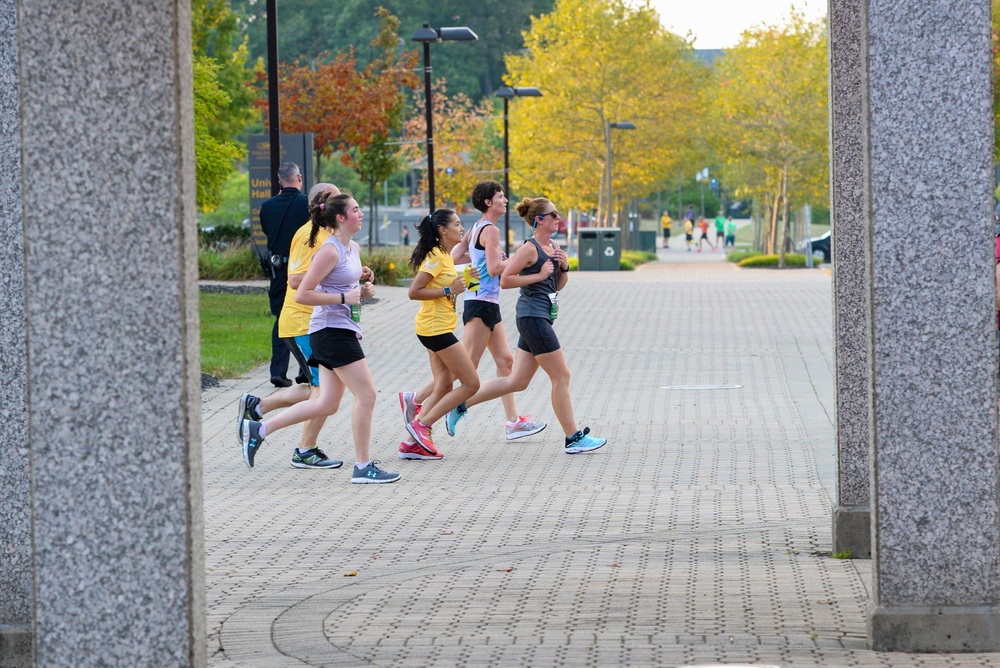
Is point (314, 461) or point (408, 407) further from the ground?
point (408, 407)

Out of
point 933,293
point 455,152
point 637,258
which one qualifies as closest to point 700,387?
A: point 933,293

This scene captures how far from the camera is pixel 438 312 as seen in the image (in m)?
10.6

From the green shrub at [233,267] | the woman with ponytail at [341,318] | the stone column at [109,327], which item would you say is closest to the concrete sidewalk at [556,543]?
the woman with ponytail at [341,318]

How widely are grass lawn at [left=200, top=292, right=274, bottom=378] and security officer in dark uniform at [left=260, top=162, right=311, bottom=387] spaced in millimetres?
1155

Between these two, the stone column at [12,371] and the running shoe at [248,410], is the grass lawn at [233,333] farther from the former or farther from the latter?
the stone column at [12,371]

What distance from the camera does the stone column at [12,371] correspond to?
5336mm

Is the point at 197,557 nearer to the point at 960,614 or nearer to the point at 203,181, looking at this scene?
the point at 960,614

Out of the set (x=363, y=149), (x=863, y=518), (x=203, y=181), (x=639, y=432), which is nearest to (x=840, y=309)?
(x=863, y=518)

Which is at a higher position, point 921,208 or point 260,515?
point 921,208

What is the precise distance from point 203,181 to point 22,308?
70.6ft

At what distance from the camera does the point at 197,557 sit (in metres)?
4.40

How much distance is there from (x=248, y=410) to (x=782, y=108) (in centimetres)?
4271

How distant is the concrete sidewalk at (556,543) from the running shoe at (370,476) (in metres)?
0.09

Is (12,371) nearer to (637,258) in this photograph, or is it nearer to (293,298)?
(293,298)
